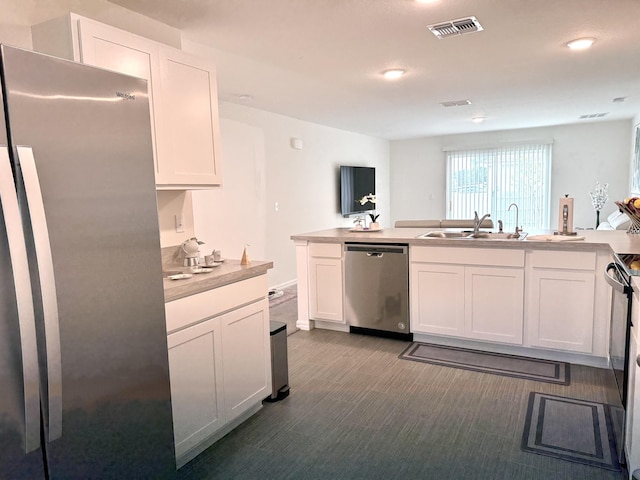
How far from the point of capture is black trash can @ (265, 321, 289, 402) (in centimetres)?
272

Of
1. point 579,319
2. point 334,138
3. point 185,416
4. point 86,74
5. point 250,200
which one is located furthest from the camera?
point 334,138

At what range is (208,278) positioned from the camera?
Result: 2.17 meters

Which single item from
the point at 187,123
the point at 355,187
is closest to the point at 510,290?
the point at 187,123

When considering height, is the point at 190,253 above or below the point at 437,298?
above

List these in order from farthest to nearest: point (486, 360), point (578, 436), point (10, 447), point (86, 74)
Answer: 1. point (486, 360)
2. point (578, 436)
3. point (86, 74)
4. point (10, 447)

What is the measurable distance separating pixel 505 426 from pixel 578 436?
0.35m

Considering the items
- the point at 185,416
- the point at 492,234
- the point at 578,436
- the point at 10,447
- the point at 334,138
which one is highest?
the point at 334,138

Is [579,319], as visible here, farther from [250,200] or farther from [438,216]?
[438,216]

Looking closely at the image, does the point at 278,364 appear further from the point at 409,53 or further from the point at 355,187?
the point at 355,187

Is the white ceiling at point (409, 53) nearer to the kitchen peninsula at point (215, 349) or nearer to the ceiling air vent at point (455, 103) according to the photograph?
the ceiling air vent at point (455, 103)

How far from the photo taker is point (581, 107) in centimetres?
610

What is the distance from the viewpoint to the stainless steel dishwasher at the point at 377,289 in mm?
3777

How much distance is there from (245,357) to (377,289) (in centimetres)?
170

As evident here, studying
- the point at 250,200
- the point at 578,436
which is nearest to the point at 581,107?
the point at 250,200
